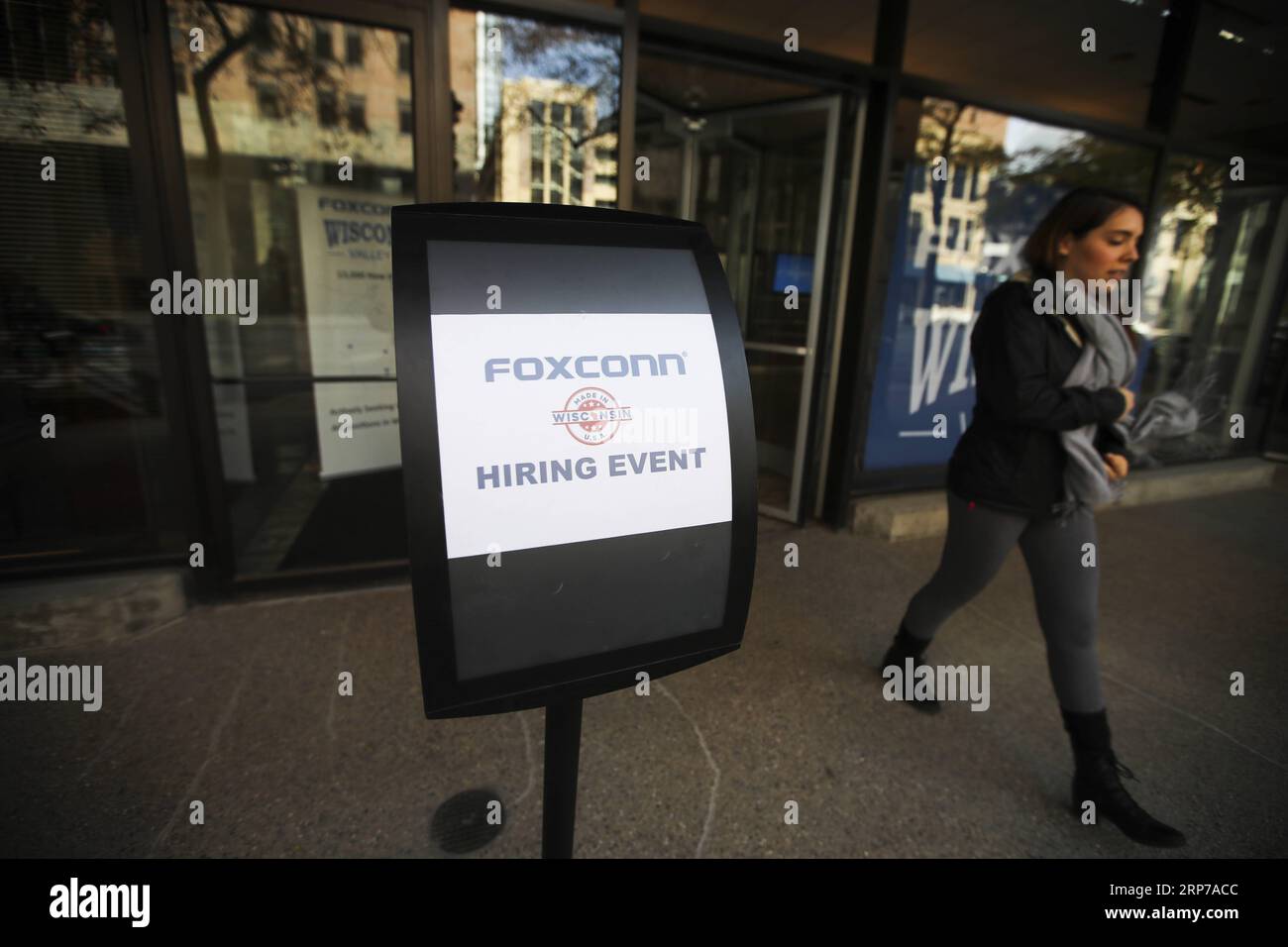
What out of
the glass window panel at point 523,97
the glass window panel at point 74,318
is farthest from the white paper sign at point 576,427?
the glass window panel at point 74,318

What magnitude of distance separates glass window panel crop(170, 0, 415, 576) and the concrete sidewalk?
801mm

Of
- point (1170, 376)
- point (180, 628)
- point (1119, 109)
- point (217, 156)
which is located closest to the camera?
point (180, 628)

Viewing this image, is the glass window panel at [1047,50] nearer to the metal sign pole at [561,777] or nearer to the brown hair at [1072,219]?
the brown hair at [1072,219]

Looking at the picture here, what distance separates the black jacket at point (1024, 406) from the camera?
2.07 meters

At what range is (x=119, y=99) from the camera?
2.83 metres

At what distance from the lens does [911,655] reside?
9.19 ft

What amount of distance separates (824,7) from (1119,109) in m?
3.99

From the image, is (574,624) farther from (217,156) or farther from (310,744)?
(217,156)

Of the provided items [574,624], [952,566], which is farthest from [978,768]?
[574,624]

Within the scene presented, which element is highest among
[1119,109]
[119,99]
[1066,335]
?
[1119,109]

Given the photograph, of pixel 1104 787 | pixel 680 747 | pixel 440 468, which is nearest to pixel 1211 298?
pixel 1104 787
